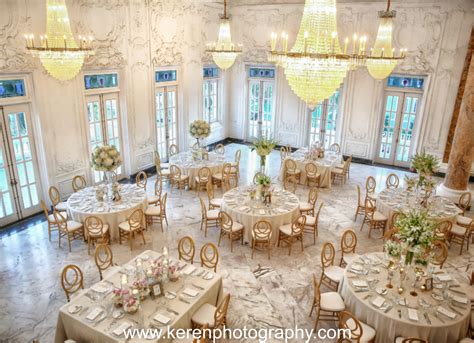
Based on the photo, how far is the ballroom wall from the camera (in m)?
8.83

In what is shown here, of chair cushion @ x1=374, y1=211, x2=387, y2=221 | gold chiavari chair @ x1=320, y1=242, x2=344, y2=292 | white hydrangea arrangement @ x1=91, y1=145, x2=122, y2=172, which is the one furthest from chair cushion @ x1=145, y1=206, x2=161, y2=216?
chair cushion @ x1=374, y1=211, x2=387, y2=221

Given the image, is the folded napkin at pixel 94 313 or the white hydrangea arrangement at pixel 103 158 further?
the white hydrangea arrangement at pixel 103 158

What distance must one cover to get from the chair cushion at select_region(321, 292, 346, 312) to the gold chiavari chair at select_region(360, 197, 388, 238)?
3.16 meters

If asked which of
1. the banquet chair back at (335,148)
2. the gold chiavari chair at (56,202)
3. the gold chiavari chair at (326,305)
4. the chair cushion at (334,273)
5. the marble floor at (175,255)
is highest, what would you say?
the banquet chair back at (335,148)

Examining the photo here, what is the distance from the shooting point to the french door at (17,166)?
8.25m

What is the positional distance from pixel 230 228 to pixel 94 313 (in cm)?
341

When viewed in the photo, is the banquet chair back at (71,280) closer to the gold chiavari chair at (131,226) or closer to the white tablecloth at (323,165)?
the gold chiavari chair at (131,226)

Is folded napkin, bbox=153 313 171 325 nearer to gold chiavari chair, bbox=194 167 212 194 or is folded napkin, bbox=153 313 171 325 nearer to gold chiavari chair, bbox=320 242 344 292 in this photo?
gold chiavari chair, bbox=320 242 344 292

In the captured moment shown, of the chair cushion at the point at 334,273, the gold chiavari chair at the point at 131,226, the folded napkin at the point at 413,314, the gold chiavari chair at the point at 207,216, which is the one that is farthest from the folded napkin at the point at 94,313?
the folded napkin at the point at 413,314

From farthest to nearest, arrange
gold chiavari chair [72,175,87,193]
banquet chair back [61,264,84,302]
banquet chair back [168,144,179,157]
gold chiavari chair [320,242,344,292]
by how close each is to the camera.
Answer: banquet chair back [168,144,179,157]
gold chiavari chair [72,175,87,193]
gold chiavari chair [320,242,344,292]
banquet chair back [61,264,84,302]

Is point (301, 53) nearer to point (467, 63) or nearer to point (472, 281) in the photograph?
point (472, 281)

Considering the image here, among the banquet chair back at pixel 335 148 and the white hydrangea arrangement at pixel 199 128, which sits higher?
the white hydrangea arrangement at pixel 199 128

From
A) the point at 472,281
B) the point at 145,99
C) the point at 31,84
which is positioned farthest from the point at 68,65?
the point at 472,281

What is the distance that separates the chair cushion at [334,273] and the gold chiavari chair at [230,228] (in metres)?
2.13
